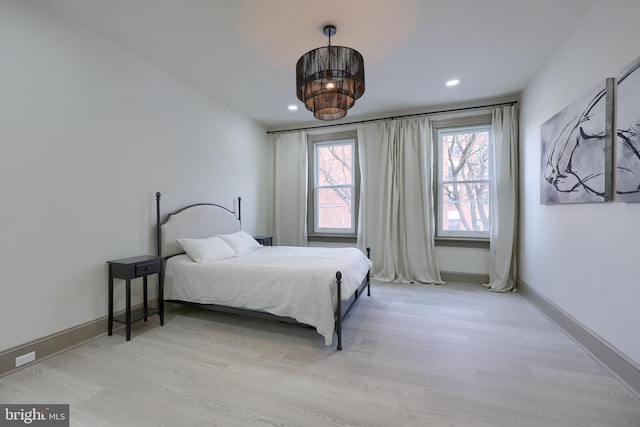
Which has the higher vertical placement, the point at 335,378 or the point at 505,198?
the point at 505,198

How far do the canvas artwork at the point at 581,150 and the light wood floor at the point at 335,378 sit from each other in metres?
1.38

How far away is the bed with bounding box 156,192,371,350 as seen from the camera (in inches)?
94.0

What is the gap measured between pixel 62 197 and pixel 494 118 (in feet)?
17.5

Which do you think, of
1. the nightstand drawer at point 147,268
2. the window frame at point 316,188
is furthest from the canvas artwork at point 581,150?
the nightstand drawer at point 147,268

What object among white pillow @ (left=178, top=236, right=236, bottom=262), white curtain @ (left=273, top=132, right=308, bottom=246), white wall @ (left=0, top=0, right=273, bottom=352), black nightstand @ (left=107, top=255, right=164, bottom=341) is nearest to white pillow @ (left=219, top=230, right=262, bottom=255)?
white pillow @ (left=178, top=236, right=236, bottom=262)

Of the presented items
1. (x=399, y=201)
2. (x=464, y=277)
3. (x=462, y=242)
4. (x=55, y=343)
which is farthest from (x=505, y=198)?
(x=55, y=343)

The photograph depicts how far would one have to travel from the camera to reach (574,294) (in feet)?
8.29

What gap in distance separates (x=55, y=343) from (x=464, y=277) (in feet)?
16.6

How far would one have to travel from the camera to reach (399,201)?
179 inches

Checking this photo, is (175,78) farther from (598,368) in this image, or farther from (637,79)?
(598,368)

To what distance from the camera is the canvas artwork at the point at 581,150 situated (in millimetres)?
2043

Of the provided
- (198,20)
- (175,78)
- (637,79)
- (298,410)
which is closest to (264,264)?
(298,410)

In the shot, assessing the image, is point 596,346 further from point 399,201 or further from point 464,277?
point 399,201

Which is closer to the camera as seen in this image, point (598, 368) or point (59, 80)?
point (598, 368)
